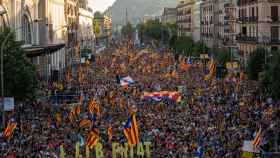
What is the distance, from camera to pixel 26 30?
265ft

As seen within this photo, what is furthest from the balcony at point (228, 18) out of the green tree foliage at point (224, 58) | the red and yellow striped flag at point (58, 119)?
the red and yellow striped flag at point (58, 119)

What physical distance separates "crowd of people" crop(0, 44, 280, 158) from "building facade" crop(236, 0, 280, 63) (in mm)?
8280

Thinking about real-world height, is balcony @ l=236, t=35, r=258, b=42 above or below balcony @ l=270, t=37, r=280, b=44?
above

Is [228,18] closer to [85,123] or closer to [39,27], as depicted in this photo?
[39,27]

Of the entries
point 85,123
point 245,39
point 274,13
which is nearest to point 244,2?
point 245,39

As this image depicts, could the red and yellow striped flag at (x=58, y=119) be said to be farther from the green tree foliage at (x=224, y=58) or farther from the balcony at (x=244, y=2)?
the green tree foliage at (x=224, y=58)

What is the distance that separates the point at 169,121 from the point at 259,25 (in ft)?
129

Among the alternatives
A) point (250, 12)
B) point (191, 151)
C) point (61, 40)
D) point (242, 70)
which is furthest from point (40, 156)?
point (61, 40)

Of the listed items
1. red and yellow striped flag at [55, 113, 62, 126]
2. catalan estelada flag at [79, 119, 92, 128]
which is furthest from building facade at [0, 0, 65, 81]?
catalan estelada flag at [79, 119, 92, 128]

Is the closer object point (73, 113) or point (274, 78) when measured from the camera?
point (73, 113)

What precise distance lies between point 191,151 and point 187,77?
51836mm

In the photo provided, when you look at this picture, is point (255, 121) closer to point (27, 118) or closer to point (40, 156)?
point (27, 118)

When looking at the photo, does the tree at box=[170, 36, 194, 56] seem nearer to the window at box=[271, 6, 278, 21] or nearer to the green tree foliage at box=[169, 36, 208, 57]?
the green tree foliage at box=[169, 36, 208, 57]

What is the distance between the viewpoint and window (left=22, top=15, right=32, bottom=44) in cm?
7879
